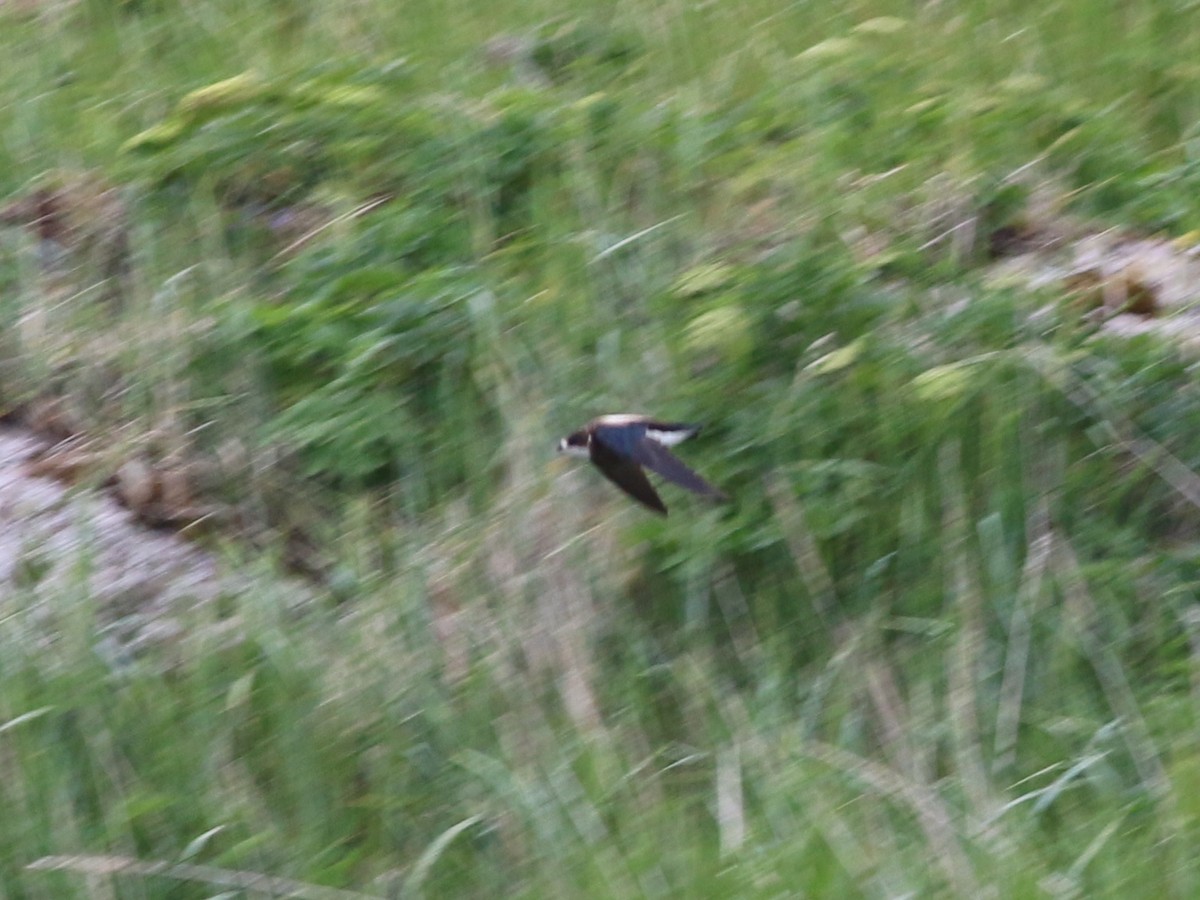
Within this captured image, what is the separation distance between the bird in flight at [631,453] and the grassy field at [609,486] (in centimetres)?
22

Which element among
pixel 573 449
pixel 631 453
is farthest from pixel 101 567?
pixel 631 453

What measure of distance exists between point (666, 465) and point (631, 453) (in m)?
0.07

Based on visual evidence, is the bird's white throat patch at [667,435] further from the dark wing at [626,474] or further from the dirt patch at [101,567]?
the dirt patch at [101,567]

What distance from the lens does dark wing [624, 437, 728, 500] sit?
3.08m

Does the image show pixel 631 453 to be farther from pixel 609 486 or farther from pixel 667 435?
pixel 609 486

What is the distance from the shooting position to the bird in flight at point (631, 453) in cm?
313

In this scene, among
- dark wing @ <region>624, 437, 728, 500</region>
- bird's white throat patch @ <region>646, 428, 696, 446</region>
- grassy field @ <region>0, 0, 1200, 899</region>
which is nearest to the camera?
grassy field @ <region>0, 0, 1200, 899</region>

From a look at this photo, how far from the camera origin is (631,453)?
315 centimetres

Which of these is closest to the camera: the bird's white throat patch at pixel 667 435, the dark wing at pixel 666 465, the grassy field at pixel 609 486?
the grassy field at pixel 609 486

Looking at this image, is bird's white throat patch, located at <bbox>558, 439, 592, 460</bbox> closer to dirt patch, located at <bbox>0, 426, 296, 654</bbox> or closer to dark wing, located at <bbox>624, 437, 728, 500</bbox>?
dark wing, located at <bbox>624, 437, 728, 500</bbox>

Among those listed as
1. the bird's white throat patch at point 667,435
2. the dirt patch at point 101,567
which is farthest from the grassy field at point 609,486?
the bird's white throat patch at point 667,435

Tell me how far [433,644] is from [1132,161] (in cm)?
209

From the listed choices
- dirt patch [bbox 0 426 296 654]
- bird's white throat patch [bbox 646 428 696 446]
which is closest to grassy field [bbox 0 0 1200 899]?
dirt patch [bbox 0 426 296 654]

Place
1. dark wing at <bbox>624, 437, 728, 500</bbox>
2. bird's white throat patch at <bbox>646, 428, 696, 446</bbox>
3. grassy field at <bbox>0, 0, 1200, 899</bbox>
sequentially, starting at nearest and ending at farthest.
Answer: grassy field at <bbox>0, 0, 1200, 899</bbox>, dark wing at <bbox>624, 437, 728, 500</bbox>, bird's white throat patch at <bbox>646, 428, 696, 446</bbox>
